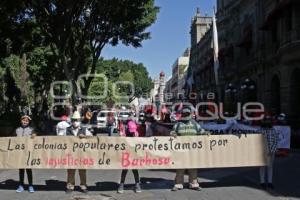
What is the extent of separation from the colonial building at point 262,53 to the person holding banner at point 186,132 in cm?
1430

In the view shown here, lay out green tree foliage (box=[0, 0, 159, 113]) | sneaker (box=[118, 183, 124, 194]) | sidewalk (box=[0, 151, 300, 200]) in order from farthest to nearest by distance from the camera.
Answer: green tree foliage (box=[0, 0, 159, 113]), sneaker (box=[118, 183, 124, 194]), sidewalk (box=[0, 151, 300, 200])

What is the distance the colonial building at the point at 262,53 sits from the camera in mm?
33131

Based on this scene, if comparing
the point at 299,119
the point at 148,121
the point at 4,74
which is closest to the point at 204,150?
the point at 148,121

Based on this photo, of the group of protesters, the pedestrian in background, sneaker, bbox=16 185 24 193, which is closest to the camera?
the group of protesters

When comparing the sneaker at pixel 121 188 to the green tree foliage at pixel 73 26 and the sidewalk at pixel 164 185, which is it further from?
the green tree foliage at pixel 73 26

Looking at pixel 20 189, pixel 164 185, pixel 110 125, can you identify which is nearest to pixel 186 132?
pixel 164 185

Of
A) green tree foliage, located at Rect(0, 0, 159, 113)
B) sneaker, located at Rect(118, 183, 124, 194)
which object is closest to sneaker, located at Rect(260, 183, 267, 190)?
sneaker, located at Rect(118, 183, 124, 194)

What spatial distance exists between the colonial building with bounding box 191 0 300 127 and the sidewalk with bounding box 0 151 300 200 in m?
12.0

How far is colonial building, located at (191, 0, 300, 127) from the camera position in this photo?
33131 millimetres

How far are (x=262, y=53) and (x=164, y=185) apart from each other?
29247mm

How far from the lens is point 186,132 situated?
12.6 meters

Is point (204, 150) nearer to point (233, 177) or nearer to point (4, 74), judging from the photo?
point (233, 177)

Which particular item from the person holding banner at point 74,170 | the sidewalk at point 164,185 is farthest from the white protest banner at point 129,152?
the sidewalk at point 164,185

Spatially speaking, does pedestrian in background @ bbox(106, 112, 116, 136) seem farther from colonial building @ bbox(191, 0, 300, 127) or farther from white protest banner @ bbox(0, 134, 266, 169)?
colonial building @ bbox(191, 0, 300, 127)
